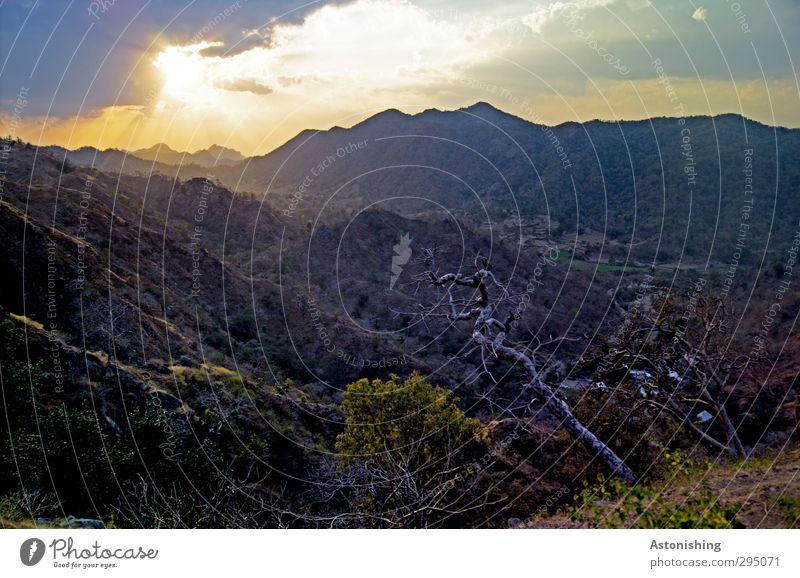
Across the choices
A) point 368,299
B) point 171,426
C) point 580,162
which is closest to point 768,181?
point 580,162

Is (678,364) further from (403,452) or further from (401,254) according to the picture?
(401,254)

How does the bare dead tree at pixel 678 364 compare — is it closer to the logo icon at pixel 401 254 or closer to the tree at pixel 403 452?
the tree at pixel 403 452

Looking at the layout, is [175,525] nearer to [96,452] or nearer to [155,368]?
[96,452]
